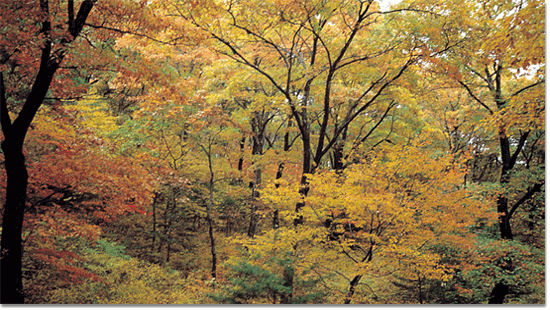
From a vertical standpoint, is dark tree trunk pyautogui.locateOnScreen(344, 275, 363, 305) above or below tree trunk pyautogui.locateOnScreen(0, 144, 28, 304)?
below

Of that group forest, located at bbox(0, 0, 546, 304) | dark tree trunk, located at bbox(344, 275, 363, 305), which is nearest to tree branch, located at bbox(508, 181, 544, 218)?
forest, located at bbox(0, 0, 546, 304)

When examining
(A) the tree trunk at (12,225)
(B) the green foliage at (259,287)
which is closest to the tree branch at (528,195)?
(B) the green foliage at (259,287)

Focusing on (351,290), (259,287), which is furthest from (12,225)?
(351,290)

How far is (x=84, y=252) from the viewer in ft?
18.9

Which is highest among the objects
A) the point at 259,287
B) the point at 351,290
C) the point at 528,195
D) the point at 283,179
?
the point at 283,179

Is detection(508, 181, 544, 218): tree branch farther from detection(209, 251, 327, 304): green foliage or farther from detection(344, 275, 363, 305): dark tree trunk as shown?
detection(209, 251, 327, 304): green foliage

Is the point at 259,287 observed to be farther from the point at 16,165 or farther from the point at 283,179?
the point at 16,165

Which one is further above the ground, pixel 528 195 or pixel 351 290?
pixel 528 195

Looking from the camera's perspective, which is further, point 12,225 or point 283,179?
point 283,179

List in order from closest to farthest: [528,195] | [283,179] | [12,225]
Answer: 1. [12,225]
2. [283,179]
3. [528,195]

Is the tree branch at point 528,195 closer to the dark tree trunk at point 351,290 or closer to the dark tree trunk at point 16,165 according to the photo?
the dark tree trunk at point 351,290

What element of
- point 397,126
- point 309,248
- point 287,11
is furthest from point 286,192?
point 397,126

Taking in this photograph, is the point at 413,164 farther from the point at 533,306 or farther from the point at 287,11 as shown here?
the point at 287,11

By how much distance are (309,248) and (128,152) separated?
430 cm
